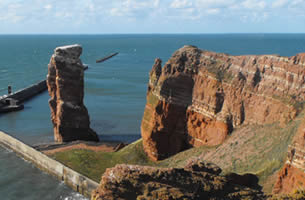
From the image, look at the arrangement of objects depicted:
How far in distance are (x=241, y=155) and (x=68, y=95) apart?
1148 inches

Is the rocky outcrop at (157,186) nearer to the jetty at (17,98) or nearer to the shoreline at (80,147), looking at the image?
the shoreline at (80,147)

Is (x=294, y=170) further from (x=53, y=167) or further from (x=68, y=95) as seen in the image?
(x=68, y=95)

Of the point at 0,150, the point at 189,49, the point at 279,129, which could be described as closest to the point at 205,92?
the point at 189,49

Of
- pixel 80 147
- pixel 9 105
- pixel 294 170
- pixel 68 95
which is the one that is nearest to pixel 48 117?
pixel 9 105

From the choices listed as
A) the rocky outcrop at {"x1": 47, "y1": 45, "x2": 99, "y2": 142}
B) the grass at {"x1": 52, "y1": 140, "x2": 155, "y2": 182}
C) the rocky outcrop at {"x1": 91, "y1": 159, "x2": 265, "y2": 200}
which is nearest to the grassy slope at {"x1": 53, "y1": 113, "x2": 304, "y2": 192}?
the grass at {"x1": 52, "y1": 140, "x2": 155, "y2": 182}

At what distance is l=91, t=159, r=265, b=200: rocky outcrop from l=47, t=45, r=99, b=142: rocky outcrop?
115 ft

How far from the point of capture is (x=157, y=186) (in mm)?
14359

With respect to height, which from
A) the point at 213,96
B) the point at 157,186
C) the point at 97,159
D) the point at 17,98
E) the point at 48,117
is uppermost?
the point at 213,96

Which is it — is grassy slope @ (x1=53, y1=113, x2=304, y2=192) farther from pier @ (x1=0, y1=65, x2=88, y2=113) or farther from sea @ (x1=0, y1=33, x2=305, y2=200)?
pier @ (x1=0, y1=65, x2=88, y2=113)

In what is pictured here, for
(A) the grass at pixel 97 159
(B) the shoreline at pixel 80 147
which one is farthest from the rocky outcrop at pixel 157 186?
(B) the shoreline at pixel 80 147

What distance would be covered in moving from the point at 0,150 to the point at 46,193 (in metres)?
15.4

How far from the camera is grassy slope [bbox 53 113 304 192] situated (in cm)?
2377

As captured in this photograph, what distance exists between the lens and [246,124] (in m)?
30.2

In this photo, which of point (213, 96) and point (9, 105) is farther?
point (9, 105)
